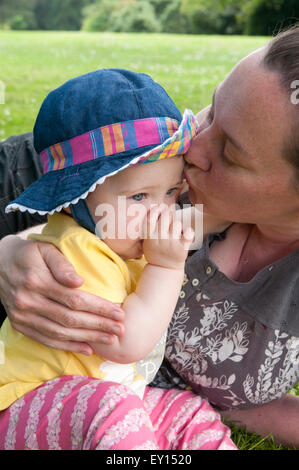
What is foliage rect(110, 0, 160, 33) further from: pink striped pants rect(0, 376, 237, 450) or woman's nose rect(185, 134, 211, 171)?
pink striped pants rect(0, 376, 237, 450)

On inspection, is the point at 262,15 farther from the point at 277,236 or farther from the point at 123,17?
the point at 277,236

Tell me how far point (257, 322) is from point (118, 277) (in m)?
0.65

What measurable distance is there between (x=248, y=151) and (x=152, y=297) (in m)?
0.55

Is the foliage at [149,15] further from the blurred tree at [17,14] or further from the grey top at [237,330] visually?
the grey top at [237,330]

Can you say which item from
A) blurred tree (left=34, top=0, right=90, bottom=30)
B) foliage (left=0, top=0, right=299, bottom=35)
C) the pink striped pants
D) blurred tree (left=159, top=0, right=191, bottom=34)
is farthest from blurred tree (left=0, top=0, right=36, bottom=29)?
the pink striped pants

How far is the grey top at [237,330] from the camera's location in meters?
2.27

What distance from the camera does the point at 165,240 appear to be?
76.2 inches

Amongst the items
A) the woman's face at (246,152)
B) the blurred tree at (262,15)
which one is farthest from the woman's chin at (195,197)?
the blurred tree at (262,15)

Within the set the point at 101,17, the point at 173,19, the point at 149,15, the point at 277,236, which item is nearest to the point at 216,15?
the point at 173,19

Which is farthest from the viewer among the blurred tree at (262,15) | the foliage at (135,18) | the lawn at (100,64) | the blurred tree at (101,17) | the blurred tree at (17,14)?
the blurred tree at (17,14)

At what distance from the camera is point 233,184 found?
6.49 feet

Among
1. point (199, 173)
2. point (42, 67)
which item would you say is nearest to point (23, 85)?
point (42, 67)

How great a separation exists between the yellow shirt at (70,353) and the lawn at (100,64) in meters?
1.51

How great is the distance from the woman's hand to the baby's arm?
0.18 ft
